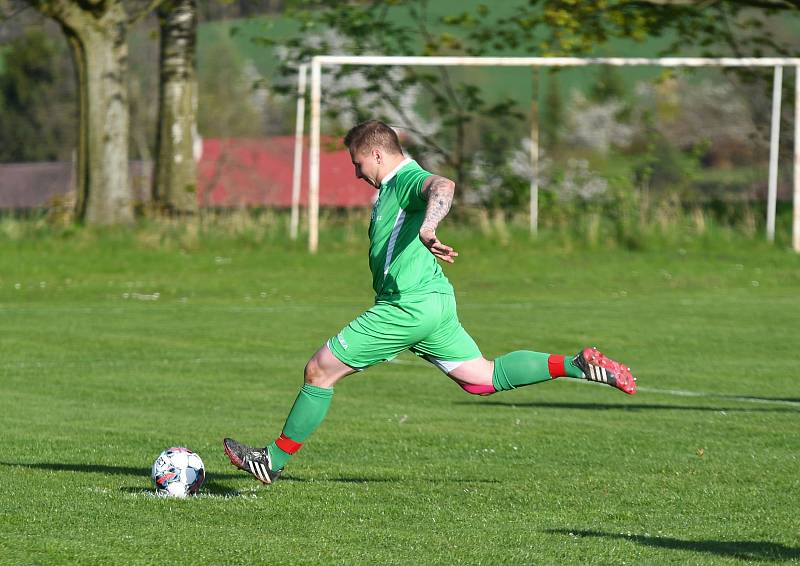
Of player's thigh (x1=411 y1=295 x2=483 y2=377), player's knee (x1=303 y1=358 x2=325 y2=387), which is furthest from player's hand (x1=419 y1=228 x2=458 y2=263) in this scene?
player's knee (x1=303 y1=358 x2=325 y2=387)

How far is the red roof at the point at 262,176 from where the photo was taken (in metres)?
30.9

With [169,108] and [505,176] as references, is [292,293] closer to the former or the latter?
[505,176]

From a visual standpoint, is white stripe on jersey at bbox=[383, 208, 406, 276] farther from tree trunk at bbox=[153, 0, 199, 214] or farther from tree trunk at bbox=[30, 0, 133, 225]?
tree trunk at bbox=[153, 0, 199, 214]

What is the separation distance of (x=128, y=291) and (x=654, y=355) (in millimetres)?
9007

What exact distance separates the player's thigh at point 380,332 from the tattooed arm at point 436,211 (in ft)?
2.01

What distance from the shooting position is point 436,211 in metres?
7.29

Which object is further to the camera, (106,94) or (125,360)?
(106,94)

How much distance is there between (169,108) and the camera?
29.9m

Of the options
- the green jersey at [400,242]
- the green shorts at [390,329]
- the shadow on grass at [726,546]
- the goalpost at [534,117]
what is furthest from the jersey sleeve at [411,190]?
the goalpost at [534,117]

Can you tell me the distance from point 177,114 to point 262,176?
20.2 feet

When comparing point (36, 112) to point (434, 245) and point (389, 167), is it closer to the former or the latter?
point (389, 167)

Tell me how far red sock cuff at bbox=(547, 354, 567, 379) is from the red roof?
20.2 metres

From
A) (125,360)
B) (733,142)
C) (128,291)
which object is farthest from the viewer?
(733,142)

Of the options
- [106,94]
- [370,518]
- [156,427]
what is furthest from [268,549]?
[106,94]
